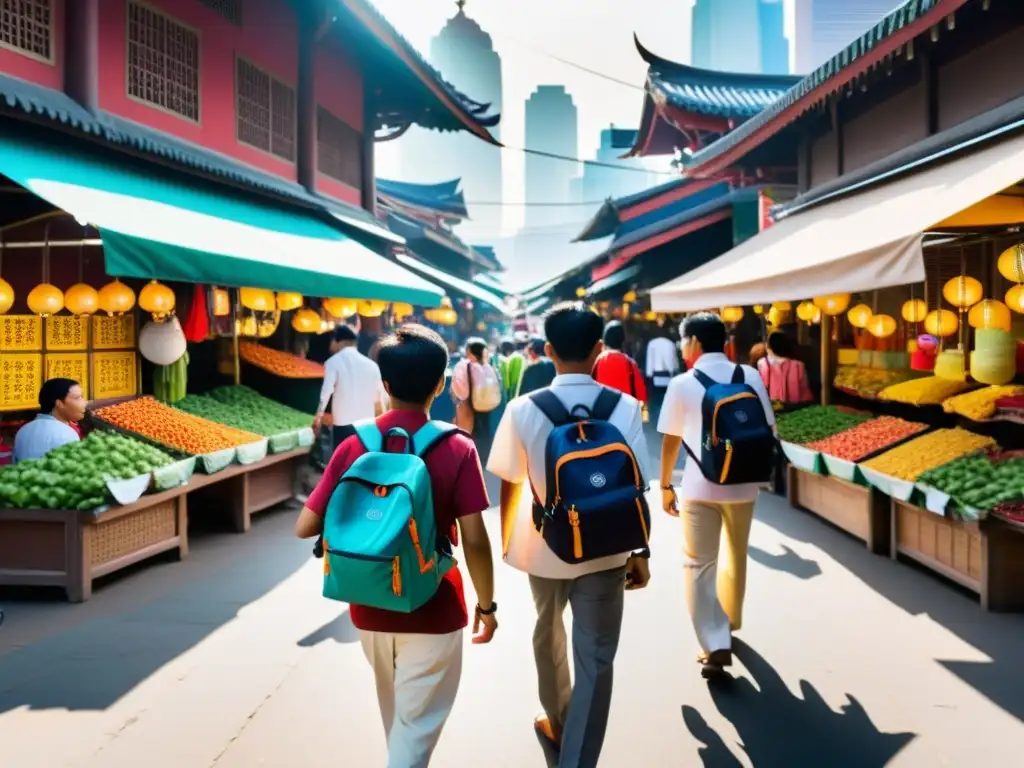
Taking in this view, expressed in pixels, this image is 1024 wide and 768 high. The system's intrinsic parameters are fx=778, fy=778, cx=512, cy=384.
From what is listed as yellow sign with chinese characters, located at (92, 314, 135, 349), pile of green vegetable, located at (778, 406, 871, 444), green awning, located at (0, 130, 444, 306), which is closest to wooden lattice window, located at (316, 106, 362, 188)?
green awning, located at (0, 130, 444, 306)

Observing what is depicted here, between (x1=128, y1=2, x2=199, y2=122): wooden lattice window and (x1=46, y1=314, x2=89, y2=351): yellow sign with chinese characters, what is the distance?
7.62 feet

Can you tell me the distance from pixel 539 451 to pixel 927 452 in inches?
194

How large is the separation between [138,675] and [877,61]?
7.86 metres

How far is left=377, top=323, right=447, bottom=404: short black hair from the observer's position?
270cm

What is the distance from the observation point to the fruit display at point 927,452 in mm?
6297

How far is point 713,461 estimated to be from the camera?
4.12 m

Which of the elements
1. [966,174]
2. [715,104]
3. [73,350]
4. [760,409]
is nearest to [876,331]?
[966,174]

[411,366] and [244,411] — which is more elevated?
[411,366]

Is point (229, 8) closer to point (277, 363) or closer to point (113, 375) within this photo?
point (277, 363)

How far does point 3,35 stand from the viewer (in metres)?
6.23

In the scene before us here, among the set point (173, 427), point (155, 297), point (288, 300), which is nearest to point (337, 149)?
point (288, 300)

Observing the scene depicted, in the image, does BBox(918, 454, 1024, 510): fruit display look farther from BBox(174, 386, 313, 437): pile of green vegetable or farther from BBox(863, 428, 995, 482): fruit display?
BBox(174, 386, 313, 437): pile of green vegetable

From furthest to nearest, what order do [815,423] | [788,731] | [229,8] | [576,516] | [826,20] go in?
[826,20], [229,8], [815,423], [788,731], [576,516]

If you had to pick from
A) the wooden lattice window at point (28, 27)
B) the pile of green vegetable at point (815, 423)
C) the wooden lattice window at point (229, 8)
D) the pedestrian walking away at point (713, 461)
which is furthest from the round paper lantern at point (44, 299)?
the pile of green vegetable at point (815, 423)
